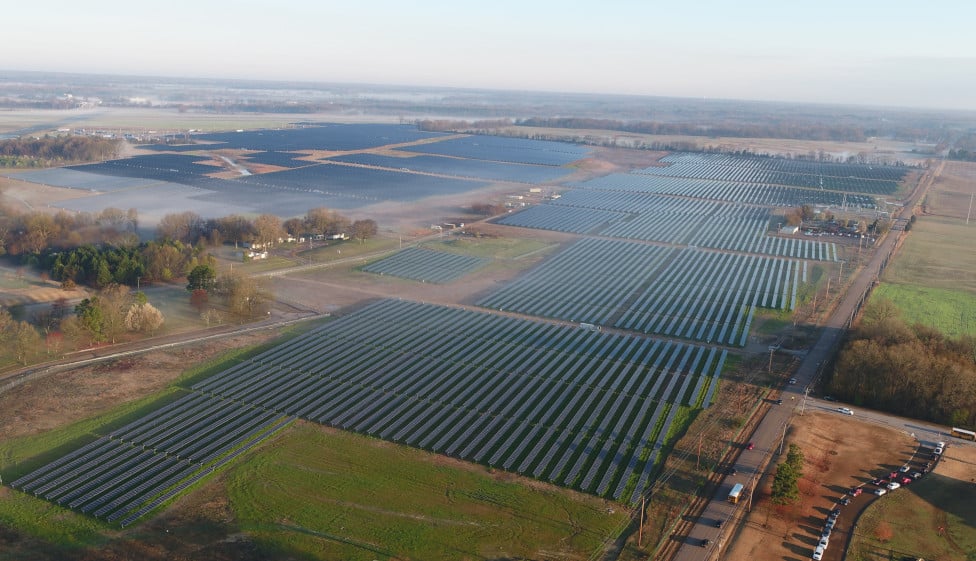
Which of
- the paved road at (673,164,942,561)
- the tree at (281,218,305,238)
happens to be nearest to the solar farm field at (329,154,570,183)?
the tree at (281,218,305,238)

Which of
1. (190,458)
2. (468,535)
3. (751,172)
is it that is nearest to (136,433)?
(190,458)

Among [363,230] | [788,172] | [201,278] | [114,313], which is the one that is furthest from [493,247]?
[788,172]

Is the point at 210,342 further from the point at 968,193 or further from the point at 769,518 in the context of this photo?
the point at 968,193

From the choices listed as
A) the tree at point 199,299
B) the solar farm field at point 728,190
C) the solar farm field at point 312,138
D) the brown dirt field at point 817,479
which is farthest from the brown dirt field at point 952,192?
the solar farm field at point 312,138

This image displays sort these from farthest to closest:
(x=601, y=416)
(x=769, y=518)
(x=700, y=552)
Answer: (x=601, y=416)
(x=769, y=518)
(x=700, y=552)

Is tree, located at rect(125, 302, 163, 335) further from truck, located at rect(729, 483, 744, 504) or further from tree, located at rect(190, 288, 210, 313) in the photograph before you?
truck, located at rect(729, 483, 744, 504)

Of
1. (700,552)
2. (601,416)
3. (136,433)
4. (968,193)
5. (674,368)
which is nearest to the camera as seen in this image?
(700,552)

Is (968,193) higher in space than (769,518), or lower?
higher

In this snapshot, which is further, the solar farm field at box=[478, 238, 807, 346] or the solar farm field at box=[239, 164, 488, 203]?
the solar farm field at box=[239, 164, 488, 203]
